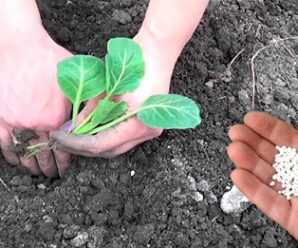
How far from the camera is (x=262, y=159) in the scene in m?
1.73

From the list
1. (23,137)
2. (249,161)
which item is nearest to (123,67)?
(23,137)

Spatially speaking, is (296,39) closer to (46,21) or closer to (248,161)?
(248,161)

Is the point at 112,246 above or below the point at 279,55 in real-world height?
below

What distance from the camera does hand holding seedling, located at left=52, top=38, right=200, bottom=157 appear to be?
1.53 m

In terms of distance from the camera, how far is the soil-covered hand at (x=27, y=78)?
5.16 feet

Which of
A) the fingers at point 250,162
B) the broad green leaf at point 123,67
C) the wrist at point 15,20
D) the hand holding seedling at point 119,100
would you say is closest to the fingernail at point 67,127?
the hand holding seedling at point 119,100

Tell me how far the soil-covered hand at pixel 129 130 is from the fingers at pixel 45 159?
52 millimetres

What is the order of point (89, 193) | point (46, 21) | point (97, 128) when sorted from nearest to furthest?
point (97, 128), point (89, 193), point (46, 21)

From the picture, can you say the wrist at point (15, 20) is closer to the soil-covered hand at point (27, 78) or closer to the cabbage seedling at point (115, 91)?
the soil-covered hand at point (27, 78)

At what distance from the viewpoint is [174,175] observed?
5.57ft

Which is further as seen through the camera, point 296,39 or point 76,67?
point 296,39

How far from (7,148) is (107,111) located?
0.93ft

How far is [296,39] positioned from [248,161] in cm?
47

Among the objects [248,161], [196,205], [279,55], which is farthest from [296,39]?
[196,205]
